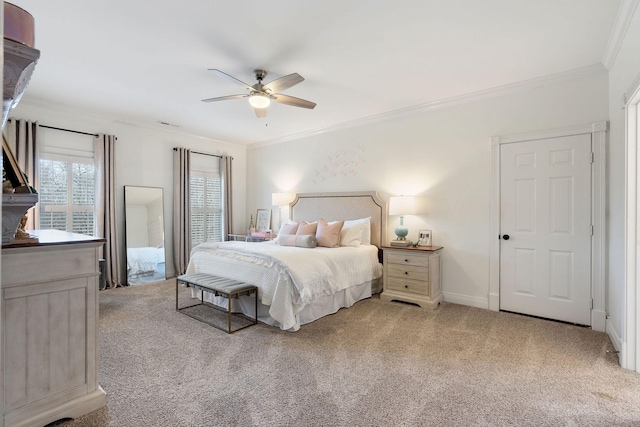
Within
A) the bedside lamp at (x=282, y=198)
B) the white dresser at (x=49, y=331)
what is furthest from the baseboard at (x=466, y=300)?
the white dresser at (x=49, y=331)

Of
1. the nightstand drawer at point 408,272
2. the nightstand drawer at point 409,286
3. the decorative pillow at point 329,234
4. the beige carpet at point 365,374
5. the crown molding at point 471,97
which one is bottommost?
the beige carpet at point 365,374

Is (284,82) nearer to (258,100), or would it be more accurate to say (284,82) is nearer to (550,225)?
(258,100)

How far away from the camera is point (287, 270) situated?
3262 millimetres

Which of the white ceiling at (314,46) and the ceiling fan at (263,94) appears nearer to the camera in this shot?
the white ceiling at (314,46)

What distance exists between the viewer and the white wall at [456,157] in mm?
3516

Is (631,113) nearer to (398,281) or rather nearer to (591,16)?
(591,16)

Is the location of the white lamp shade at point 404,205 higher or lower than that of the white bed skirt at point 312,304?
higher

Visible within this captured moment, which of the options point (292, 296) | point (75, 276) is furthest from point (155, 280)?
point (75, 276)

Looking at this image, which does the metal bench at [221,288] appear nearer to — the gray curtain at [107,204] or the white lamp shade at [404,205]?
the gray curtain at [107,204]

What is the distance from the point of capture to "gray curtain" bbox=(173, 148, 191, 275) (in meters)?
5.67

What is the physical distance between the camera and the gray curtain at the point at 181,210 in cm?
567

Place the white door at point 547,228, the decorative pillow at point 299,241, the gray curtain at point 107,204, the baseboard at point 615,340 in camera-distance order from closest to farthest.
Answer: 1. the baseboard at point 615,340
2. the white door at point 547,228
3. the decorative pillow at point 299,241
4. the gray curtain at point 107,204

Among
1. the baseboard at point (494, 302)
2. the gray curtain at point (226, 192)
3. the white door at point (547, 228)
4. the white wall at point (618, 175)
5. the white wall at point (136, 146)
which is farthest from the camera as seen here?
the gray curtain at point (226, 192)

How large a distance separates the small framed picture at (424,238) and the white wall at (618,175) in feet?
5.80
